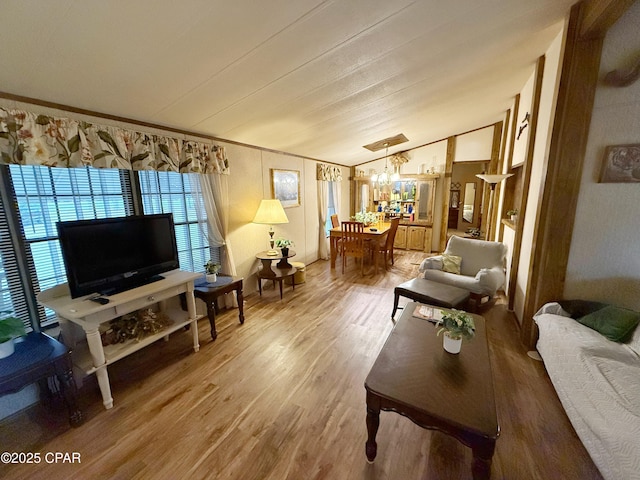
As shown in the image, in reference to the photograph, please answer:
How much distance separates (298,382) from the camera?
201cm

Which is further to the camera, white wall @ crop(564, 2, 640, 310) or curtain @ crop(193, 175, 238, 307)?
curtain @ crop(193, 175, 238, 307)

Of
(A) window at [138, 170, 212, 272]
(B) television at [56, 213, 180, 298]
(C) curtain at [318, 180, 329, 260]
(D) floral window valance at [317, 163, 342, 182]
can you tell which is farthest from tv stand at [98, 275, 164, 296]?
(D) floral window valance at [317, 163, 342, 182]

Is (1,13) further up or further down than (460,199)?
further up

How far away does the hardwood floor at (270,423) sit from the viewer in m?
1.38

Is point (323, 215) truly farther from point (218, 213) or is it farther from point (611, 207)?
point (611, 207)

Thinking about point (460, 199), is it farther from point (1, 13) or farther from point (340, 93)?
point (1, 13)

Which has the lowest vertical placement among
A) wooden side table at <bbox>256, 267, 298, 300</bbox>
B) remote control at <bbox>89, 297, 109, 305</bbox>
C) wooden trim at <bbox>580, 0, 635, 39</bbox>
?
wooden side table at <bbox>256, 267, 298, 300</bbox>

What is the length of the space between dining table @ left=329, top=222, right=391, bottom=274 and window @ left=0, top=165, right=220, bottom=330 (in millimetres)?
3223

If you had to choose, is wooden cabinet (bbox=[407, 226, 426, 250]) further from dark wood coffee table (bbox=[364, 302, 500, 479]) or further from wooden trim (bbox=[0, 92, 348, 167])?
dark wood coffee table (bbox=[364, 302, 500, 479])

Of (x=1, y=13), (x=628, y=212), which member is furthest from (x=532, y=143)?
(x=1, y=13)

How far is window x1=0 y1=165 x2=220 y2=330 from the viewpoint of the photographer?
1.69m

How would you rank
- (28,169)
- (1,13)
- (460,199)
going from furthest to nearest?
(460,199), (28,169), (1,13)

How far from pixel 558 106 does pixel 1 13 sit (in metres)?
3.37

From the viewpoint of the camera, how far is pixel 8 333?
1.46 m
